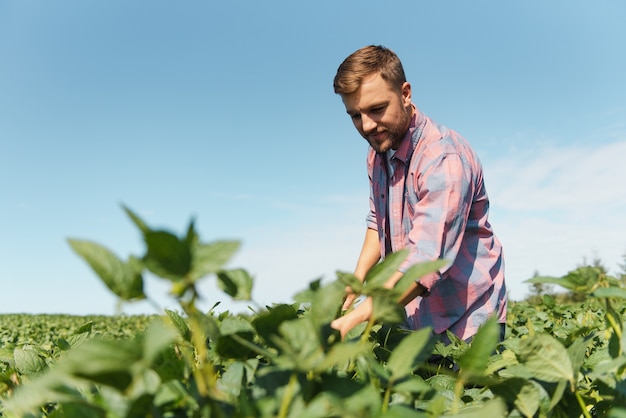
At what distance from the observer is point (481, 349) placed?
3.18ft

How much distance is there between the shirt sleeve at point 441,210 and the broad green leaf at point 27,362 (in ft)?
3.88

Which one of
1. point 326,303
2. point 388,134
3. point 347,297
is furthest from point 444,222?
point 326,303

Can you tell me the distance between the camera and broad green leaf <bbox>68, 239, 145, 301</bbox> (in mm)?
812

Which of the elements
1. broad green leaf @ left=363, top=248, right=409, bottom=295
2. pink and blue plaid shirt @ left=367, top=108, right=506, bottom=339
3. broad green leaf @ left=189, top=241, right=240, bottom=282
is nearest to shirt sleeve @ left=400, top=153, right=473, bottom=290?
pink and blue plaid shirt @ left=367, top=108, right=506, bottom=339

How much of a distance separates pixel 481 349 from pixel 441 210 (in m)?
1.29

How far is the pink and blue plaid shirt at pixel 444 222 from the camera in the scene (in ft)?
7.33

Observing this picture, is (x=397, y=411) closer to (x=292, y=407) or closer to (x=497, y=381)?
(x=292, y=407)

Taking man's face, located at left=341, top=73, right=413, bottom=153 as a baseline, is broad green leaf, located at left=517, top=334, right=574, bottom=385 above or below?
below

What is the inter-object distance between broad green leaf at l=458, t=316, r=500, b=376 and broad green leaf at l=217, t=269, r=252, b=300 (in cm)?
39

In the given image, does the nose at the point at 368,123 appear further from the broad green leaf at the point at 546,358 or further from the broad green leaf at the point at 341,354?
the broad green leaf at the point at 341,354

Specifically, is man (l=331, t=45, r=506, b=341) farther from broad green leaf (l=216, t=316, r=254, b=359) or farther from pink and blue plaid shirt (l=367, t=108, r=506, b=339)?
broad green leaf (l=216, t=316, r=254, b=359)

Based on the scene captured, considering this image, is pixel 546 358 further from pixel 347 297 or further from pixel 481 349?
pixel 347 297

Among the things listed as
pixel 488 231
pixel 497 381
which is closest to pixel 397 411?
pixel 497 381

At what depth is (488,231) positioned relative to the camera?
2.81 metres
